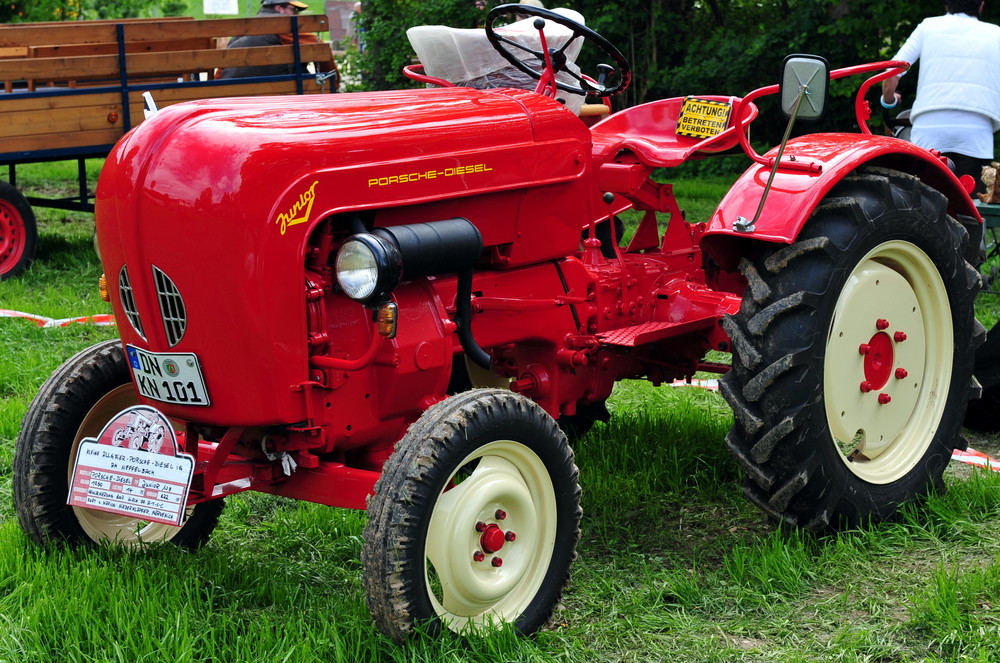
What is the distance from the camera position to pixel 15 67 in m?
7.80

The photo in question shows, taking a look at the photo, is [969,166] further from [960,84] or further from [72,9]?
[72,9]

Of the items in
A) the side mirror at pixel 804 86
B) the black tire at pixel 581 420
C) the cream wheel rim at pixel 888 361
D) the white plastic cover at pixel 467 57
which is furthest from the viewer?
the black tire at pixel 581 420

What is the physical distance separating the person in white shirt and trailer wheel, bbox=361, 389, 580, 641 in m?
3.69

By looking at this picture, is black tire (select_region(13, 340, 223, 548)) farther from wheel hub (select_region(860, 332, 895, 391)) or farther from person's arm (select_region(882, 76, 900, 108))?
person's arm (select_region(882, 76, 900, 108))

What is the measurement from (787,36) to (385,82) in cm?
494

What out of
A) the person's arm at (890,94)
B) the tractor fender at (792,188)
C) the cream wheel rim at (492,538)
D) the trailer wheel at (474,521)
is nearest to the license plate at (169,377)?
the trailer wheel at (474,521)

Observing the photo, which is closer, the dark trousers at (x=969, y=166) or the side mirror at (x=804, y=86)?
the side mirror at (x=804, y=86)

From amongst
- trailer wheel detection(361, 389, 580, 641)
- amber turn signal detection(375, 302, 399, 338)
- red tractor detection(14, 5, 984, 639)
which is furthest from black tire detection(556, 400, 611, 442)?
amber turn signal detection(375, 302, 399, 338)

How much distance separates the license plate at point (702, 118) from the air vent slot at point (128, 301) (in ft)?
7.30

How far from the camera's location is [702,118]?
14.1 feet

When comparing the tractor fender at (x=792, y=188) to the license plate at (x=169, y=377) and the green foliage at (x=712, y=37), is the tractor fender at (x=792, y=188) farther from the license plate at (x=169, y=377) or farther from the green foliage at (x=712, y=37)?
the green foliage at (x=712, y=37)

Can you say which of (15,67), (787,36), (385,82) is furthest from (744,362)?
(385,82)

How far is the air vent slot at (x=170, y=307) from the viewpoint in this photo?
2.90 metres

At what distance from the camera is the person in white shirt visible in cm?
582
